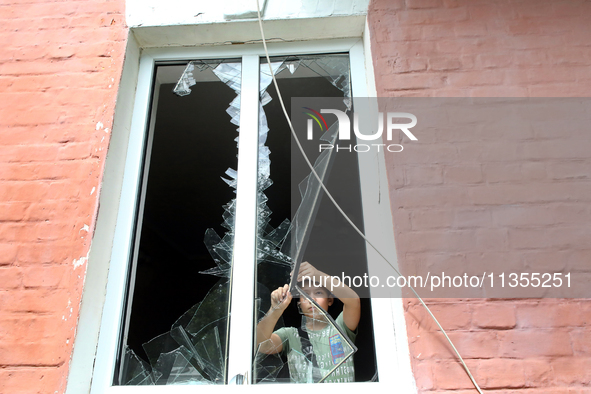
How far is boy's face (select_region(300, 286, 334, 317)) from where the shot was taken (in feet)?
4.83

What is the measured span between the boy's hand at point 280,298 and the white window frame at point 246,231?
0.10m

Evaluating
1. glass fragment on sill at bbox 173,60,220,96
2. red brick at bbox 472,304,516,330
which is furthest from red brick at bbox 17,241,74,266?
red brick at bbox 472,304,516,330

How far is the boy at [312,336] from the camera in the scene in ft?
4.43

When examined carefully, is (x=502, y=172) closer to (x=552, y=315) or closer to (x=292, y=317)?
(x=552, y=315)

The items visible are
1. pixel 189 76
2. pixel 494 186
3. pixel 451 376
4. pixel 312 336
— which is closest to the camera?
pixel 451 376

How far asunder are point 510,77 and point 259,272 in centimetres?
117

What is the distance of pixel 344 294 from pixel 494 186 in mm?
658

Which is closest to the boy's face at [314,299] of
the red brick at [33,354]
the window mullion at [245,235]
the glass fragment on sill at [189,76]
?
the window mullion at [245,235]

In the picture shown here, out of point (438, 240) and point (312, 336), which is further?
point (312, 336)

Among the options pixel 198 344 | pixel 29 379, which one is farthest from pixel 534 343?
pixel 29 379

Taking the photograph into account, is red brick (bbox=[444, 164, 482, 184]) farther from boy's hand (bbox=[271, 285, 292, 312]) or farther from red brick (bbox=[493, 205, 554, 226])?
boy's hand (bbox=[271, 285, 292, 312])

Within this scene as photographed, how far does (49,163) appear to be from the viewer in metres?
1.43

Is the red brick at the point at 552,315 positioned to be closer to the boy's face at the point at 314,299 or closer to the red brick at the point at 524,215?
the red brick at the point at 524,215

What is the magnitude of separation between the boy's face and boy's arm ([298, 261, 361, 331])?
0.03 m
